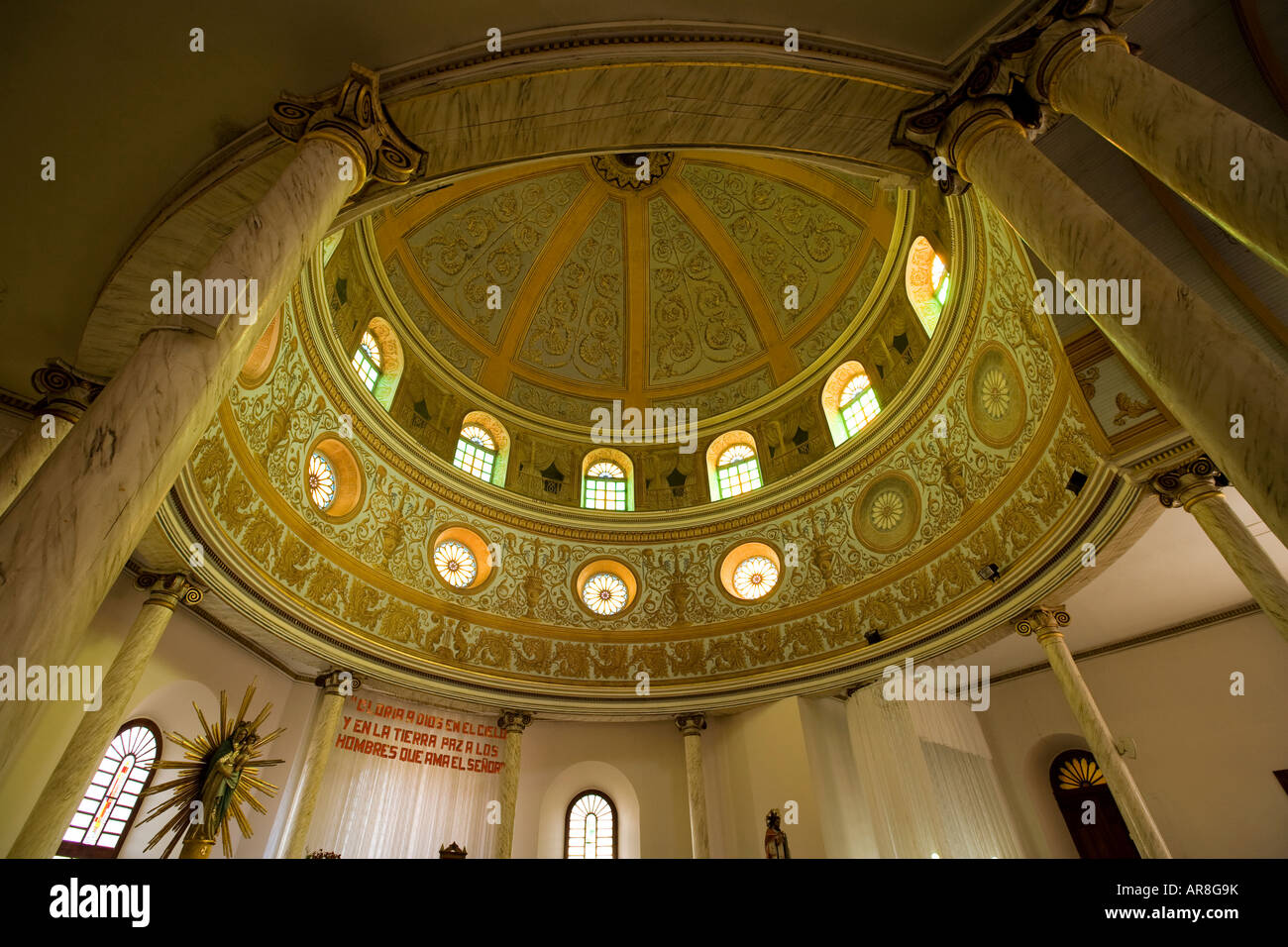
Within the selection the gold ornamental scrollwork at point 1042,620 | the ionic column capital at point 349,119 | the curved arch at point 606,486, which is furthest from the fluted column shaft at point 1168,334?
the curved arch at point 606,486

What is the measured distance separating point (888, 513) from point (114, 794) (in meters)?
14.4

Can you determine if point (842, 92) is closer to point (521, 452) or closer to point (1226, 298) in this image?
point (1226, 298)

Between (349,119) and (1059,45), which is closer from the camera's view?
(1059,45)

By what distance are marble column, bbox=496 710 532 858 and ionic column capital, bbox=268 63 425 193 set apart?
37.5ft

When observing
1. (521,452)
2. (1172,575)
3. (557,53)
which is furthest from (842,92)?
(521,452)

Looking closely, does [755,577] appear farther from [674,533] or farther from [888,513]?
[888,513]

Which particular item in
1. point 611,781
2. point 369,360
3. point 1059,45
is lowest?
point 611,781

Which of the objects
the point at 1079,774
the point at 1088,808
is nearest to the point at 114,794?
the point at 1088,808

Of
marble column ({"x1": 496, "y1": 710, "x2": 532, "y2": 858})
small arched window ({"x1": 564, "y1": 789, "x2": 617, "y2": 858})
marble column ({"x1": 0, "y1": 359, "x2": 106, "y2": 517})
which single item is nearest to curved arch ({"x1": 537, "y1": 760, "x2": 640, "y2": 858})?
small arched window ({"x1": 564, "y1": 789, "x2": 617, "y2": 858})

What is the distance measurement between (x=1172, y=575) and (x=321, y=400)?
16.6m

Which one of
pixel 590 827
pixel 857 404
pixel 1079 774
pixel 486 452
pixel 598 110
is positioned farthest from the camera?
pixel 486 452

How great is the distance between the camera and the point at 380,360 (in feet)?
48.4

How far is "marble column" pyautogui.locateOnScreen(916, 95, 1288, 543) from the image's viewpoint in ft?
9.82

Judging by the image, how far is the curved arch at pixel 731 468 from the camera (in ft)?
54.4
